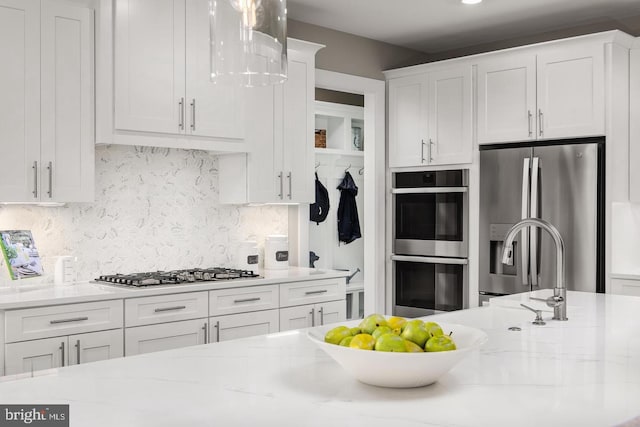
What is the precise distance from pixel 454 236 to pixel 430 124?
893 millimetres

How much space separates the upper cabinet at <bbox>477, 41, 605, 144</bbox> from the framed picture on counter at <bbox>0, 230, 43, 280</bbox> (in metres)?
3.10

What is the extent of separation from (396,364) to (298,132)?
315 cm

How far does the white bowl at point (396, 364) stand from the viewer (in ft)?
4.76

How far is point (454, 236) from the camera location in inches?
198

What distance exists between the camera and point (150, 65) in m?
3.67

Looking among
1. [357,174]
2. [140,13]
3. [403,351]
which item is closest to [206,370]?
[403,351]

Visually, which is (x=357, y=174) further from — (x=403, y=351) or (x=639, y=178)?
(x=403, y=351)

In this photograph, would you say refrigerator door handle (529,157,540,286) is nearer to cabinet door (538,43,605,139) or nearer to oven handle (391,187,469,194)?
cabinet door (538,43,605,139)

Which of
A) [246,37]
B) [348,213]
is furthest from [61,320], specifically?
[348,213]

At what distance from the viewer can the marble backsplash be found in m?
3.66

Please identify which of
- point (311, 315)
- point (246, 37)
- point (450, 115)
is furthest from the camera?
point (450, 115)

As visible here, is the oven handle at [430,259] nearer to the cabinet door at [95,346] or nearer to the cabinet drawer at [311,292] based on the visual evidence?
the cabinet drawer at [311,292]

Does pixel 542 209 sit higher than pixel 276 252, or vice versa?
pixel 542 209

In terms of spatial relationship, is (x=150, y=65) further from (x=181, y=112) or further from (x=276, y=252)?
(x=276, y=252)
